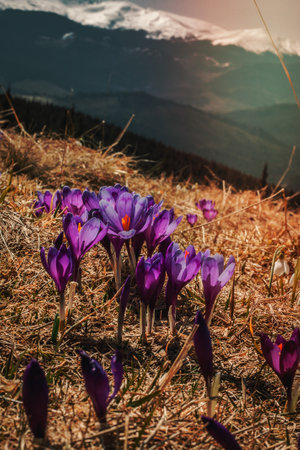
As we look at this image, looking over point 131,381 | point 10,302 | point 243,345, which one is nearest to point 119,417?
point 131,381

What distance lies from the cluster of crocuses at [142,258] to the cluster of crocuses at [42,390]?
42 cm

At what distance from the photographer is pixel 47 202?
2191 mm

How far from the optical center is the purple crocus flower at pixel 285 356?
105 centimetres

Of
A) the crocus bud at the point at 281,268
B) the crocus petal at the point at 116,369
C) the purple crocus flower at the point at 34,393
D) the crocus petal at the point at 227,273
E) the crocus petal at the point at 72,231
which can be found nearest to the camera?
the purple crocus flower at the point at 34,393

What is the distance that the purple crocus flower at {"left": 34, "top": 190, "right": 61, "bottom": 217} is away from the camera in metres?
2.18

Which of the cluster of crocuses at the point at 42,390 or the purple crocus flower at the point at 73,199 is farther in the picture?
the purple crocus flower at the point at 73,199

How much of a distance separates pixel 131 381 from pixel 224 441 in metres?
0.38

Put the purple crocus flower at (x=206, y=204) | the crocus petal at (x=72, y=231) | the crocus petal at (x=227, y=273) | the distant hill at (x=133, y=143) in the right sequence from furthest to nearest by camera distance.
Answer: the distant hill at (x=133, y=143) < the purple crocus flower at (x=206, y=204) < the crocus petal at (x=72, y=231) < the crocus petal at (x=227, y=273)

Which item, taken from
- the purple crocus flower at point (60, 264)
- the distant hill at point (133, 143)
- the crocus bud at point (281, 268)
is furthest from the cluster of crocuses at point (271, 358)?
the distant hill at point (133, 143)

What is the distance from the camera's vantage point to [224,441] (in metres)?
0.81

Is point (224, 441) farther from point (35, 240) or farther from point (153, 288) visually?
point (35, 240)

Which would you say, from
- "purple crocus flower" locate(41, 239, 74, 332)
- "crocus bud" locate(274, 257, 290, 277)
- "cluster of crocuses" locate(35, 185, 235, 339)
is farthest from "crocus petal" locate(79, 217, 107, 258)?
"crocus bud" locate(274, 257, 290, 277)

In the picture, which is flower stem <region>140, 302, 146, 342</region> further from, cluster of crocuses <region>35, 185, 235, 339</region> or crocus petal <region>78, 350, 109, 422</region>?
crocus petal <region>78, 350, 109, 422</region>

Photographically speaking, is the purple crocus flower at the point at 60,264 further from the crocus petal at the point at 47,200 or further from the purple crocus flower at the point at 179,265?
the crocus petal at the point at 47,200
